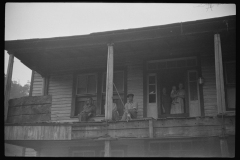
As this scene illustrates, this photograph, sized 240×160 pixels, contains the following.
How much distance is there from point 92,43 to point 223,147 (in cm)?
638

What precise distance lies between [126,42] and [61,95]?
487 cm

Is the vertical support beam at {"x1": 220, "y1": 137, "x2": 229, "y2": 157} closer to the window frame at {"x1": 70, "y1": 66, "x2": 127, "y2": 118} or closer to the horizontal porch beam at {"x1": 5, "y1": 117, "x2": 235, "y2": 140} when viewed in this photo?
the horizontal porch beam at {"x1": 5, "y1": 117, "x2": 235, "y2": 140}

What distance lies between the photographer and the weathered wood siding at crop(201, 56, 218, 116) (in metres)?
12.9

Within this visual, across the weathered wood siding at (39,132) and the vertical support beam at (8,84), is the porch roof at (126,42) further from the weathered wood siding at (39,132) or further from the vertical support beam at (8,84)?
the weathered wood siding at (39,132)

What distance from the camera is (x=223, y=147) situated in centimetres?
1017

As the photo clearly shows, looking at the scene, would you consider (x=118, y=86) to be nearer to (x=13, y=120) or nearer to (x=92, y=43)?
(x=92, y=43)

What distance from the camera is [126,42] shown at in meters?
12.6

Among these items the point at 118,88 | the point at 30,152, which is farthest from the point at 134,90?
the point at 30,152

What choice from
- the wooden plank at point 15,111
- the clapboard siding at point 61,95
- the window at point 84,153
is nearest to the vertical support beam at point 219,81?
the window at point 84,153

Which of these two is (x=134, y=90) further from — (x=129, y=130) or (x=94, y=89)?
(x=129, y=130)

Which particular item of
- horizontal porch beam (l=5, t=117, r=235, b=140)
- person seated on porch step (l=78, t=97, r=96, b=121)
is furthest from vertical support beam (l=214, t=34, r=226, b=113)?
person seated on porch step (l=78, t=97, r=96, b=121)

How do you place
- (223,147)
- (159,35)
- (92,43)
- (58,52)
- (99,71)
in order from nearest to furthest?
A: (223,147) < (159,35) < (92,43) < (58,52) < (99,71)

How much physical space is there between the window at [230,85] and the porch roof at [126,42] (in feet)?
3.69

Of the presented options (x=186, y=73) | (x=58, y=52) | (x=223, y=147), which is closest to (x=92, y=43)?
(x=58, y=52)
